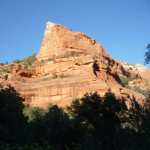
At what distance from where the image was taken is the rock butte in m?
37.8

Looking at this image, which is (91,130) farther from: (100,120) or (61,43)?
(61,43)

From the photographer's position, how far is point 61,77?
136 ft

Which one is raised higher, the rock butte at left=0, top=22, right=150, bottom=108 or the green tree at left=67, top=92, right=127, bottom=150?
the rock butte at left=0, top=22, right=150, bottom=108

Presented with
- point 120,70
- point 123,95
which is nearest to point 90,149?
point 123,95

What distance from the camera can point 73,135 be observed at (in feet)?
44.7

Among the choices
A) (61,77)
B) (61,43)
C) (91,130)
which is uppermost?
(61,43)

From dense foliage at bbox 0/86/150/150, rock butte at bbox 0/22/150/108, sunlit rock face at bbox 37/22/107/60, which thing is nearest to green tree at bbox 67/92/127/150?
dense foliage at bbox 0/86/150/150

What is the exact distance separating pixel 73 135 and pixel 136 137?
166 inches

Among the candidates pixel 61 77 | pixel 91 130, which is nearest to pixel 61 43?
pixel 61 77

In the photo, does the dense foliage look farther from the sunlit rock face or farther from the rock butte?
the sunlit rock face

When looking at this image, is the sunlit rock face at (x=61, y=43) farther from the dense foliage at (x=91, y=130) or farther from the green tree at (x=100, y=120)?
the dense foliage at (x=91, y=130)

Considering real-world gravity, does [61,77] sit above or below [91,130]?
above

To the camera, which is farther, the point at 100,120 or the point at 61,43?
the point at 61,43

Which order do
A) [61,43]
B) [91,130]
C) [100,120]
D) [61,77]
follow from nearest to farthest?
[91,130] < [100,120] < [61,77] < [61,43]
